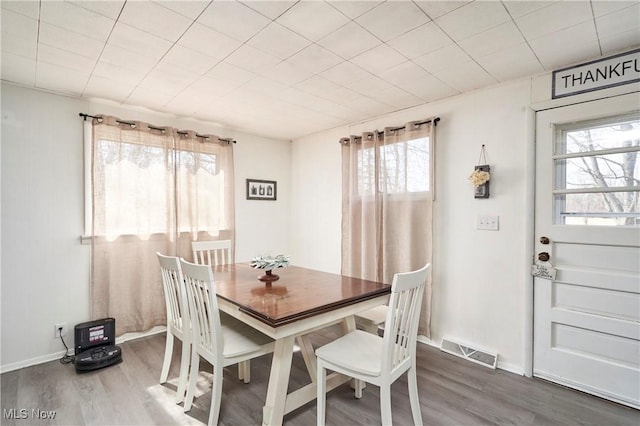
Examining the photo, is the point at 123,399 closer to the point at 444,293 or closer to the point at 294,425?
the point at 294,425

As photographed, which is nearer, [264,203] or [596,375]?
[596,375]

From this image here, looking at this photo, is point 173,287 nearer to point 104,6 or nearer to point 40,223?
Result: point 40,223

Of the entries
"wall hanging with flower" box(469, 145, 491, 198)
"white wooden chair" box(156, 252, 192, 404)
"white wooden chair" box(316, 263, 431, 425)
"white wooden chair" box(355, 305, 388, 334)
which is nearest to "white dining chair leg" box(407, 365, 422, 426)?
"white wooden chair" box(316, 263, 431, 425)

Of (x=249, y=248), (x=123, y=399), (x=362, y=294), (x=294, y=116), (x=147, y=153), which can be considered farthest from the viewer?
(x=249, y=248)

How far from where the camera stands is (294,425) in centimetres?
182

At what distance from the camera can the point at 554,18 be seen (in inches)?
64.9

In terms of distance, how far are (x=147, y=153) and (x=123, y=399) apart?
2204mm

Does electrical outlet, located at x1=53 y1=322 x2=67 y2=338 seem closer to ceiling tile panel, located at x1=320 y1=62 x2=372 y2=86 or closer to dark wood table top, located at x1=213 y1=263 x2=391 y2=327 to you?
dark wood table top, located at x1=213 y1=263 x2=391 y2=327

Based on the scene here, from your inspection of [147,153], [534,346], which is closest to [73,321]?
[147,153]

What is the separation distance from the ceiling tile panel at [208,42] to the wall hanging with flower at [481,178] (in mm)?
2088

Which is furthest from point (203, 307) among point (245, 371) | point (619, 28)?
point (619, 28)

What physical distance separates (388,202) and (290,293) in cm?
165

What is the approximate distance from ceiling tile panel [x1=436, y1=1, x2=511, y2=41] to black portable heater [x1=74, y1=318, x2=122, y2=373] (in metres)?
3.43

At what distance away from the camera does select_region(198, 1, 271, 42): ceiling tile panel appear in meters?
1.56
